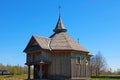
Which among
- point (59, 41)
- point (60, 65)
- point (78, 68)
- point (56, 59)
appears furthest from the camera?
point (59, 41)

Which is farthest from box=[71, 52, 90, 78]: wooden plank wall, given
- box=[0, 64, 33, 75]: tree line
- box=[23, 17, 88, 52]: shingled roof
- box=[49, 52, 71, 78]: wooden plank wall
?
box=[0, 64, 33, 75]: tree line

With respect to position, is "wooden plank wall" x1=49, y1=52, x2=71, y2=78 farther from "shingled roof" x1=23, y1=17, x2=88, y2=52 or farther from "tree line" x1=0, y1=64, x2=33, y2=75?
"tree line" x1=0, y1=64, x2=33, y2=75

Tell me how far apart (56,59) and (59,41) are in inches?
136

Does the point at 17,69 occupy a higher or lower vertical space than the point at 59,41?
lower

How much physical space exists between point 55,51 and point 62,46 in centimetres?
138

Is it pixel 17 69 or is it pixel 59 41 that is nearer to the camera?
pixel 59 41

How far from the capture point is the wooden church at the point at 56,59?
35.0 meters

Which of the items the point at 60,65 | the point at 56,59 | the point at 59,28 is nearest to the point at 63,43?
the point at 56,59

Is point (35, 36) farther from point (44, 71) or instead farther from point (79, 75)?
point (79, 75)

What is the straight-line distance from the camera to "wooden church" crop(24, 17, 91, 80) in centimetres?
3500

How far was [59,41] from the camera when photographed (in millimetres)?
37750

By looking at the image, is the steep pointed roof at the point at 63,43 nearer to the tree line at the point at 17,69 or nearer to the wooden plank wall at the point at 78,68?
the wooden plank wall at the point at 78,68

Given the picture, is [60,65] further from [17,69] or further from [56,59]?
[17,69]

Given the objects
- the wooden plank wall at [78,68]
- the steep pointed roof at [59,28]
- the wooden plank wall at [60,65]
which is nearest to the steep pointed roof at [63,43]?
the steep pointed roof at [59,28]
